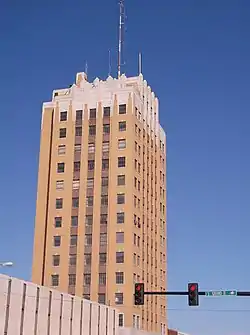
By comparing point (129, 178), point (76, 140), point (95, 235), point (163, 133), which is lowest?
point (95, 235)

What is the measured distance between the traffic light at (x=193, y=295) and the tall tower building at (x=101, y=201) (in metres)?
45.5

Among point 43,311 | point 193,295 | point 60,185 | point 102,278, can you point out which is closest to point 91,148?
point 60,185

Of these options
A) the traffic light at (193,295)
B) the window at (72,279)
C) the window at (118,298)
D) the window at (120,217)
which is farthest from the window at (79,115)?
the traffic light at (193,295)

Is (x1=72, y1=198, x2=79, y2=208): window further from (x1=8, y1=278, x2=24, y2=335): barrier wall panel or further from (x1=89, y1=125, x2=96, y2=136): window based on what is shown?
(x1=8, y1=278, x2=24, y2=335): barrier wall panel

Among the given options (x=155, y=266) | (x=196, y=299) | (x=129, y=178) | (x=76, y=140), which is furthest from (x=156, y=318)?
(x=196, y=299)

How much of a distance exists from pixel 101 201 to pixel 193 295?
172 feet

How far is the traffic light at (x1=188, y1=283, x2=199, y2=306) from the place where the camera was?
36031mm

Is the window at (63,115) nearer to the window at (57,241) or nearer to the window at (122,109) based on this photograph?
the window at (122,109)

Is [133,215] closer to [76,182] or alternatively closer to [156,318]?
[76,182]

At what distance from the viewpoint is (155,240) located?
96500mm

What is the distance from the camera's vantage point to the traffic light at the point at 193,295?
36031mm

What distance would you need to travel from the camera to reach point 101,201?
88.1 metres

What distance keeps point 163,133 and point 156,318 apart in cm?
3486

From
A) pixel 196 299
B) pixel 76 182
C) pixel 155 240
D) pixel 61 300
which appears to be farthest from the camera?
pixel 155 240
